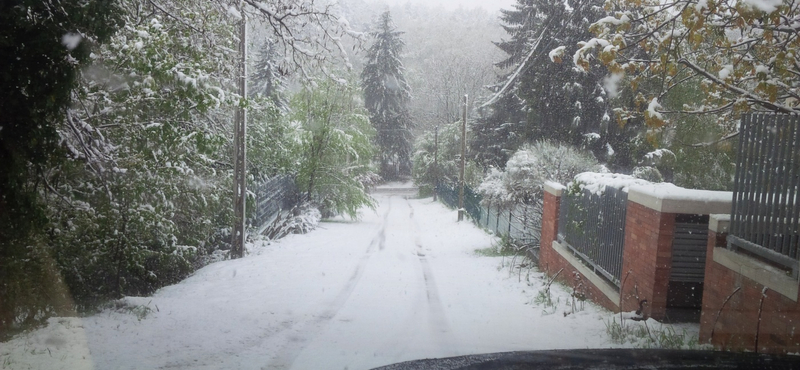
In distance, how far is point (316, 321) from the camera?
25.7 feet

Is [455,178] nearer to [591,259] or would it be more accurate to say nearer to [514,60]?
[514,60]

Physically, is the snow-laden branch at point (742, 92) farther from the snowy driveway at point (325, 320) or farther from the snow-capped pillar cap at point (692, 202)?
the snowy driveway at point (325, 320)

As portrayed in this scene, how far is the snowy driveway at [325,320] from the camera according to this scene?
19.5 ft

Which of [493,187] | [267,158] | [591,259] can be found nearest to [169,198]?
[591,259]

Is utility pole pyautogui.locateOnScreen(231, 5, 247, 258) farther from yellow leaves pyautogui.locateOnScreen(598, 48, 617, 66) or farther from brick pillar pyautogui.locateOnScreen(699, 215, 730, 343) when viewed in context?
brick pillar pyautogui.locateOnScreen(699, 215, 730, 343)

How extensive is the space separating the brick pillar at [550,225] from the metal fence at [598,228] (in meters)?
0.51

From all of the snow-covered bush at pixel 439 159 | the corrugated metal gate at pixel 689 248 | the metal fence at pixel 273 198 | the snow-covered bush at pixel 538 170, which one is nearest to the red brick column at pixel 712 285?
the corrugated metal gate at pixel 689 248

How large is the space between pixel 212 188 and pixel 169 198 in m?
2.27

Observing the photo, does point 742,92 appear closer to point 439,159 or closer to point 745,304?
point 745,304

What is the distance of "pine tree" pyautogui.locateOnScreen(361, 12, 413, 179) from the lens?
5706cm

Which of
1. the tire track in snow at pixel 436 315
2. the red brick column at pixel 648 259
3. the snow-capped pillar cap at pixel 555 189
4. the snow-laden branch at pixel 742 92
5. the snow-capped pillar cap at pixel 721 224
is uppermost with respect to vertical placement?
the snow-laden branch at pixel 742 92

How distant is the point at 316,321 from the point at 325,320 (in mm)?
135

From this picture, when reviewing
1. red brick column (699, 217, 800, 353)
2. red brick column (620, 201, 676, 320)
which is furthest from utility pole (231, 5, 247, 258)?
red brick column (699, 217, 800, 353)

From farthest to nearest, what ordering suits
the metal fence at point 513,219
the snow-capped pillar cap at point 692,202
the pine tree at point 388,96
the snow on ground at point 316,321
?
the pine tree at point 388,96
the metal fence at point 513,219
the snow-capped pillar cap at point 692,202
the snow on ground at point 316,321
